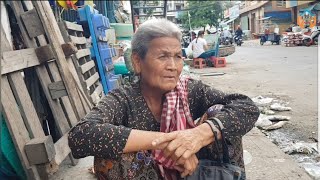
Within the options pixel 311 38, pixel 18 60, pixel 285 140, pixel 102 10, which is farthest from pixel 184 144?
pixel 311 38

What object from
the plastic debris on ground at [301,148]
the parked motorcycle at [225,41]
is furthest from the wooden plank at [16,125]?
the parked motorcycle at [225,41]

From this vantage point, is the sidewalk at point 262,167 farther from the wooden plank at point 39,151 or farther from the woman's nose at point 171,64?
the woman's nose at point 171,64

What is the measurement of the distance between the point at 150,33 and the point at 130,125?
0.49 meters

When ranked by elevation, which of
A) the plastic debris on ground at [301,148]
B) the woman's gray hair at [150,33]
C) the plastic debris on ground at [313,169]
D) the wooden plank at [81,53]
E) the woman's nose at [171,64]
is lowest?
the plastic debris on ground at [301,148]

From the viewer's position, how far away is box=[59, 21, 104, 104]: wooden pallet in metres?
3.38

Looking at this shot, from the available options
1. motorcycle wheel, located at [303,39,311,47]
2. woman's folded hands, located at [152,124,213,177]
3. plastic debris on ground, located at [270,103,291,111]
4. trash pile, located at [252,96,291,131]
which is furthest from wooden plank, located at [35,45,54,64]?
motorcycle wheel, located at [303,39,311,47]

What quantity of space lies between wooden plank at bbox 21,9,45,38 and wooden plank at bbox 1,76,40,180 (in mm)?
506

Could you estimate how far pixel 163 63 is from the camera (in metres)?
1.75

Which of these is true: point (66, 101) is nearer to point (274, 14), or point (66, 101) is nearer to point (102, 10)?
point (102, 10)

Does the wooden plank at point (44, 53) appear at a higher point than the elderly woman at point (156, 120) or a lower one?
higher

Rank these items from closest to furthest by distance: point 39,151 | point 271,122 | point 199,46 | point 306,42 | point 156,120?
1. point 156,120
2. point 39,151
3. point 271,122
4. point 199,46
5. point 306,42

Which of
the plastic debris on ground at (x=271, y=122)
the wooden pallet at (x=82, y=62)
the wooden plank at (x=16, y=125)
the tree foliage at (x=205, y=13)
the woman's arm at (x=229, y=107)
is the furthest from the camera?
the tree foliage at (x=205, y=13)

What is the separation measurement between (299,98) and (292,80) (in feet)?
6.15

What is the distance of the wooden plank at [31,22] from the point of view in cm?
240
